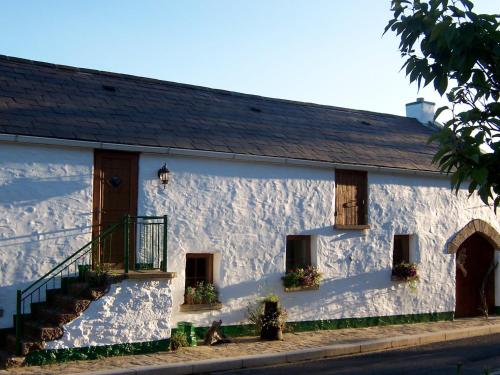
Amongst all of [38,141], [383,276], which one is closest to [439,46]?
[38,141]

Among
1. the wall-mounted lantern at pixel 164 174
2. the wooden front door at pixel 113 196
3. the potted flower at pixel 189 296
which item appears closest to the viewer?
the wooden front door at pixel 113 196

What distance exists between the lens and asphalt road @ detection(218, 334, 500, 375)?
405 inches

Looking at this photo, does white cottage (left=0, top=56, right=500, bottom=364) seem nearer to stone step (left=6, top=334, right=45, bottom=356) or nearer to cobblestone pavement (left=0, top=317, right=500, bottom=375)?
stone step (left=6, top=334, right=45, bottom=356)

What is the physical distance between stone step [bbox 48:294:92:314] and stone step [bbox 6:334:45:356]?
2.28 feet

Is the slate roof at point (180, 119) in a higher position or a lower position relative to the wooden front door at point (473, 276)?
higher

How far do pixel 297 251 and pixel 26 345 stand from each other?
21.5 feet

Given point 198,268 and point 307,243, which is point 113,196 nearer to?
point 198,268

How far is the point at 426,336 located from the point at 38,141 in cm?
891

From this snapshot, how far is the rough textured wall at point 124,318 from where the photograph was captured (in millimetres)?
A: 10383

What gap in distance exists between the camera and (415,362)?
11.2 meters

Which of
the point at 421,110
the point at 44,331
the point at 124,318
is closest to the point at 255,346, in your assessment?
the point at 124,318

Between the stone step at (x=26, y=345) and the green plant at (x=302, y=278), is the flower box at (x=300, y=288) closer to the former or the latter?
the green plant at (x=302, y=278)

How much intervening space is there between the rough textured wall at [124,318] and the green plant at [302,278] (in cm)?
322

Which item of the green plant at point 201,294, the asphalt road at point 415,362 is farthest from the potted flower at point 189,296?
the asphalt road at point 415,362
